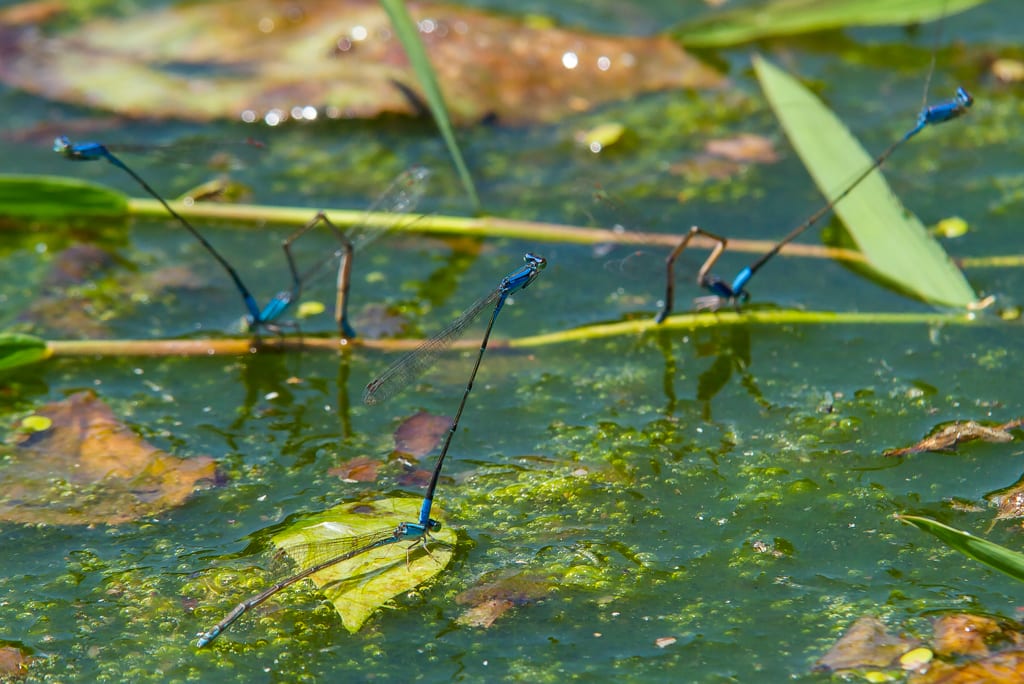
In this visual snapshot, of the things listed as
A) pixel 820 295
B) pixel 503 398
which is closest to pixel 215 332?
pixel 503 398

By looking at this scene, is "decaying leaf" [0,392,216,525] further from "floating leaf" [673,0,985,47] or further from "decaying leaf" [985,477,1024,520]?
"floating leaf" [673,0,985,47]

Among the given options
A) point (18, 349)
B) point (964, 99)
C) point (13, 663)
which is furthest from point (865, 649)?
point (18, 349)

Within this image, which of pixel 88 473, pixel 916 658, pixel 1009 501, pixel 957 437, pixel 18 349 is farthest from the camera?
pixel 18 349

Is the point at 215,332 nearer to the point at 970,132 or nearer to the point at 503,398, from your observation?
the point at 503,398

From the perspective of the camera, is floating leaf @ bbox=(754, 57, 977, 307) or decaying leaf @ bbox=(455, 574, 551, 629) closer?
decaying leaf @ bbox=(455, 574, 551, 629)

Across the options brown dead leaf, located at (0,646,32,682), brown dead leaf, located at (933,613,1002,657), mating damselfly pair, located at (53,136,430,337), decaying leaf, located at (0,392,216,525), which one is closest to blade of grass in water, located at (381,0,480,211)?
mating damselfly pair, located at (53,136,430,337)

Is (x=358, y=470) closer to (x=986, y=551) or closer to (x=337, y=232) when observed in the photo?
(x=337, y=232)
